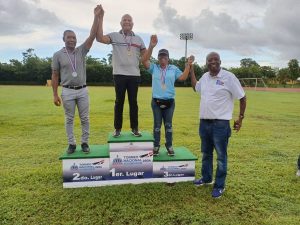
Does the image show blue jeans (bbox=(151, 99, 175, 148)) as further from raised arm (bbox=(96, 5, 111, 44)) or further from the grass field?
raised arm (bbox=(96, 5, 111, 44))

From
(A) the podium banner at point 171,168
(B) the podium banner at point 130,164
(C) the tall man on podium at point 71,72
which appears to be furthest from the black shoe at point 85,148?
(A) the podium banner at point 171,168

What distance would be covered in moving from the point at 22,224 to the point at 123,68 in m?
2.85

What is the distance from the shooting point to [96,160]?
211 inches

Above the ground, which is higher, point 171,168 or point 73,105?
point 73,105

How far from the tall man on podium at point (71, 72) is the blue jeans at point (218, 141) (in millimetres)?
2032

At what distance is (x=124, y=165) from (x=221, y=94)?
2.04m

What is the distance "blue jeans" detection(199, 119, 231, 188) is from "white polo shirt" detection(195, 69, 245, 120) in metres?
0.13

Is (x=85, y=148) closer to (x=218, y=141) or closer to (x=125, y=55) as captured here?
(x=125, y=55)

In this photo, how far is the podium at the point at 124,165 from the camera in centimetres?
534

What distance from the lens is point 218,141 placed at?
196 inches

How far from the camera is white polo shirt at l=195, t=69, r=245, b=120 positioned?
4867mm

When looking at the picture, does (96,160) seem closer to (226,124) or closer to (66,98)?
(66,98)

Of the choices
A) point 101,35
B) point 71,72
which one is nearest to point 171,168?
point 71,72

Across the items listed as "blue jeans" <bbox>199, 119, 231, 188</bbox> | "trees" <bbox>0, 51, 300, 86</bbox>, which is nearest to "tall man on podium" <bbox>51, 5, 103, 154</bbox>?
"blue jeans" <bbox>199, 119, 231, 188</bbox>
